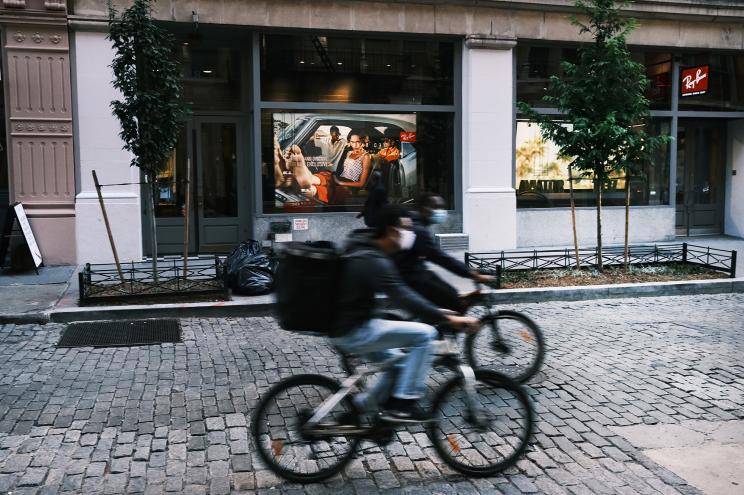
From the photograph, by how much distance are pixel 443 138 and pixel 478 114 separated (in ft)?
2.99

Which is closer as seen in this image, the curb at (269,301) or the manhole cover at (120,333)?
the manhole cover at (120,333)

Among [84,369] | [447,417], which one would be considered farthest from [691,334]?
[84,369]

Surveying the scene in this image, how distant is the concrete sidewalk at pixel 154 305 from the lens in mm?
9195

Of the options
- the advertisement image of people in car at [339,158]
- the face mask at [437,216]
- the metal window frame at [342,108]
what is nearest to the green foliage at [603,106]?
the metal window frame at [342,108]

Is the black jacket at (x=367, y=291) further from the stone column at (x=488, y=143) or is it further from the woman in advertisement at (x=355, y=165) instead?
the stone column at (x=488, y=143)

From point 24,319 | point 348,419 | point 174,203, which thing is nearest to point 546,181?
point 174,203

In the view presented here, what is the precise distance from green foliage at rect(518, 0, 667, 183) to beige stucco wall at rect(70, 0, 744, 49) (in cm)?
340

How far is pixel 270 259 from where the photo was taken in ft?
35.9

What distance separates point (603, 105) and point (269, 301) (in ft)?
20.5

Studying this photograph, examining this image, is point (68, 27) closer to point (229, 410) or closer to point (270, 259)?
point (270, 259)

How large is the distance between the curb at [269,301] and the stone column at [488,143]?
4.39 meters

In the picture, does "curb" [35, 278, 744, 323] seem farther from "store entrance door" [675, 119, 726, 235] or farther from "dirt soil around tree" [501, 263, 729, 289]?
"store entrance door" [675, 119, 726, 235]

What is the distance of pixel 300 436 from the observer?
14.4 feet

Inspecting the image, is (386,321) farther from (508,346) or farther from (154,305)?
(154,305)
